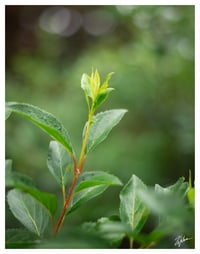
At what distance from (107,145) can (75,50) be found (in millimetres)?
1491

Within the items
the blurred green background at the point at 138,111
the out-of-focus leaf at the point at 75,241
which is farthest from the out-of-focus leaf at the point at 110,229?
the blurred green background at the point at 138,111

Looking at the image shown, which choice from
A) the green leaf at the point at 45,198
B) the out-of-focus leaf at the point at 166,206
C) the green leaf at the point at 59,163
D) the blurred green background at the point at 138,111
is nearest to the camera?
the out-of-focus leaf at the point at 166,206

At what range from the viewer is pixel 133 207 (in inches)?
21.1

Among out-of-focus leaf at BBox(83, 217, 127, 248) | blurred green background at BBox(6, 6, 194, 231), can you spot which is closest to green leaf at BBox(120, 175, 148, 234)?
out-of-focus leaf at BBox(83, 217, 127, 248)

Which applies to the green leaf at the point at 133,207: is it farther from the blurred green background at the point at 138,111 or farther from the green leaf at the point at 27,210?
the blurred green background at the point at 138,111

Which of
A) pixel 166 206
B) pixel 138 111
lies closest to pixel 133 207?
pixel 166 206

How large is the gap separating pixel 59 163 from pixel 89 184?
0.08 m

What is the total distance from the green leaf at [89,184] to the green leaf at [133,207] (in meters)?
0.03

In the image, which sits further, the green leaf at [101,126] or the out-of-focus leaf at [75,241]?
the green leaf at [101,126]

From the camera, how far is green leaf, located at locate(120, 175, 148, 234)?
513 millimetres

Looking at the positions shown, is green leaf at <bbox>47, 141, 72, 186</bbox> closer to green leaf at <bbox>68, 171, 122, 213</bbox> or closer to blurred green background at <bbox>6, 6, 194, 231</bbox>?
green leaf at <bbox>68, 171, 122, 213</bbox>

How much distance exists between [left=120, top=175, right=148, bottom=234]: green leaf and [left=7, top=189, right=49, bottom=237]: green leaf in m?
0.10

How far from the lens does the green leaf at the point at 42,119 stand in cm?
51

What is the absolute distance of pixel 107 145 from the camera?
2.20 metres
